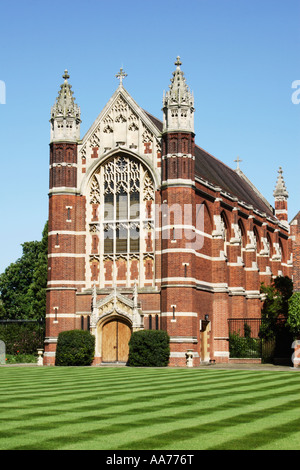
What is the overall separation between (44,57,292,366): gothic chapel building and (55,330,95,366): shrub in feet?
3.23

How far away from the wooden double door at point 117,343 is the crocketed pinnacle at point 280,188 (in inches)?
1165

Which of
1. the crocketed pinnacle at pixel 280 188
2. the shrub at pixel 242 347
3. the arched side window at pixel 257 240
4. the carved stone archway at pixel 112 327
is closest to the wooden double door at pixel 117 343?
the carved stone archway at pixel 112 327

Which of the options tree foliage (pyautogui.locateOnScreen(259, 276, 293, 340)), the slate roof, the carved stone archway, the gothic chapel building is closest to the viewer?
the gothic chapel building

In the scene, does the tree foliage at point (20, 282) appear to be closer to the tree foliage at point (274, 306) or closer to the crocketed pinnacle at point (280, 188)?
the crocketed pinnacle at point (280, 188)

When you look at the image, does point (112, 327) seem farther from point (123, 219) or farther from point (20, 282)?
point (20, 282)

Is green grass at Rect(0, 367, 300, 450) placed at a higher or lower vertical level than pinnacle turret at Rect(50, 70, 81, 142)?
lower

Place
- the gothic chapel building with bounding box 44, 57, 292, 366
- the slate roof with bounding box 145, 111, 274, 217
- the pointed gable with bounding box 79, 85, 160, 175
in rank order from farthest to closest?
the slate roof with bounding box 145, 111, 274, 217 < the pointed gable with bounding box 79, 85, 160, 175 < the gothic chapel building with bounding box 44, 57, 292, 366

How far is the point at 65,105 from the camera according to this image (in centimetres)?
4303

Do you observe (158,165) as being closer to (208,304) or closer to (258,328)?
(208,304)

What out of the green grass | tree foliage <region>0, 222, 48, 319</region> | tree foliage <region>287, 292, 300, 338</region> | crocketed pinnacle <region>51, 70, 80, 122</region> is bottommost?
the green grass

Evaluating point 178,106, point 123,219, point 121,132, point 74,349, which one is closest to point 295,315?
point 123,219

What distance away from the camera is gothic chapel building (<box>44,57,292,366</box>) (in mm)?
39500

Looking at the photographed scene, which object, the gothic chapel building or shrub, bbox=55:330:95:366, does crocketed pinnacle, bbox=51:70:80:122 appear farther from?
shrub, bbox=55:330:95:366

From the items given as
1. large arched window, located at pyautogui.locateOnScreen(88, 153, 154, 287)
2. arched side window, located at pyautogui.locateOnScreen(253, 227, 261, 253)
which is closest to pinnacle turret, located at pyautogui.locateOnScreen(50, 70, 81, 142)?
large arched window, located at pyautogui.locateOnScreen(88, 153, 154, 287)
